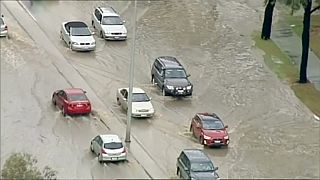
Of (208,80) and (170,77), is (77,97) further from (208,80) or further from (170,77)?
(208,80)

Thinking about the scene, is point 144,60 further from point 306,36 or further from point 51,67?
point 306,36

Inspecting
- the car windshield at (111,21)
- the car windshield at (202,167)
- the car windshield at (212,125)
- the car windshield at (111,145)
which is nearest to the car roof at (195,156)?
the car windshield at (202,167)

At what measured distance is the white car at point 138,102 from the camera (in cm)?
4360

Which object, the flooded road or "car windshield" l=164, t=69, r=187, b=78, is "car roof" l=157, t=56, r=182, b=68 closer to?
"car windshield" l=164, t=69, r=187, b=78

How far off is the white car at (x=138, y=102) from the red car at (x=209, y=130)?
2.33 m

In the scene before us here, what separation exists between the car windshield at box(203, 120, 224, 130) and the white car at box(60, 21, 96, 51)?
12956 millimetres

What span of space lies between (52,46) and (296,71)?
13714 mm

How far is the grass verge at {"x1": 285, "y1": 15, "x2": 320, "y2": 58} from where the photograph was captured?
187 feet

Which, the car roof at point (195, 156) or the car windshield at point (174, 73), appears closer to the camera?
the car roof at point (195, 156)

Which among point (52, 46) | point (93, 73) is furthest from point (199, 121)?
point (52, 46)

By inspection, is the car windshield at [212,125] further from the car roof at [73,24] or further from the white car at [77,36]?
the car roof at [73,24]

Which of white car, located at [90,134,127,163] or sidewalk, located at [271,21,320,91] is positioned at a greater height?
white car, located at [90,134,127,163]

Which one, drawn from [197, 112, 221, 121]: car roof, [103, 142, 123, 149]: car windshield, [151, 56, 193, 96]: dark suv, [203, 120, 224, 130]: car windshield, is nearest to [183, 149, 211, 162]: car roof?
[103, 142, 123, 149]: car windshield

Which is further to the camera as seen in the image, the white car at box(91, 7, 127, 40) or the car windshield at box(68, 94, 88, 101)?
the white car at box(91, 7, 127, 40)
